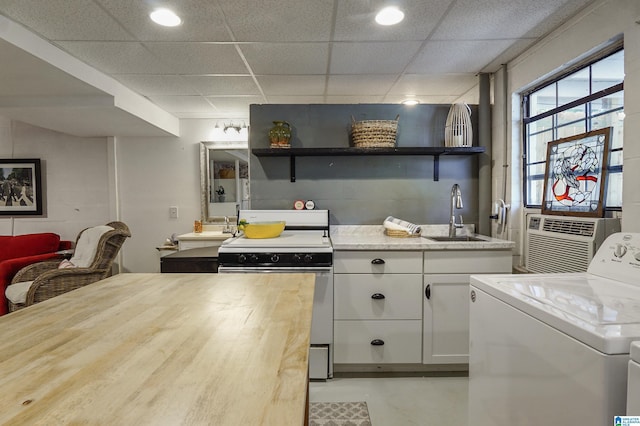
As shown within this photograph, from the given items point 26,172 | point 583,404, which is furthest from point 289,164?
point 26,172

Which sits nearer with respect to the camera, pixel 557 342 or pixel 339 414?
pixel 557 342

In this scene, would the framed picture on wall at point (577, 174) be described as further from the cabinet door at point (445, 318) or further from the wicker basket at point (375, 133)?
the wicker basket at point (375, 133)

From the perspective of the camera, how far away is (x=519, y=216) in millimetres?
2594

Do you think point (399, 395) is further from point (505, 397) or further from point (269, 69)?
point (269, 69)

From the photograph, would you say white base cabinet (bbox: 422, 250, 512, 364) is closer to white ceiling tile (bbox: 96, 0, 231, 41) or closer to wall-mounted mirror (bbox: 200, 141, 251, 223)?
white ceiling tile (bbox: 96, 0, 231, 41)

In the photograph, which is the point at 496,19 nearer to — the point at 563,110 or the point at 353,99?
the point at 563,110

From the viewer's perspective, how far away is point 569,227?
1909mm

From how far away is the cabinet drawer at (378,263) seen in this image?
235 centimetres

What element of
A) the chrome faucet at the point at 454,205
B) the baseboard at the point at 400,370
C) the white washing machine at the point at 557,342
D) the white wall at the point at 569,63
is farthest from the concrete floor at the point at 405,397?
the white wall at the point at 569,63

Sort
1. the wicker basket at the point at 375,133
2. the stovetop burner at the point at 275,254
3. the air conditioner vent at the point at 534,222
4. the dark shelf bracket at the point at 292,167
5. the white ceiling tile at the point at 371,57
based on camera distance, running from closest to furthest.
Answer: the air conditioner vent at the point at 534,222, the stovetop burner at the point at 275,254, the white ceiling tile at the point at 371,57, the wicker basket at the point at 375,133, the dark shelf bracket at the point at 292,167

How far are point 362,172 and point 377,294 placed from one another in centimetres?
105

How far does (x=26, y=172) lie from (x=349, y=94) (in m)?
3.87

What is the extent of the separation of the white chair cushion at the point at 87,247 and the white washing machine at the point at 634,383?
11.6 feet

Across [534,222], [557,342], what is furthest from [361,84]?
[557,342]
